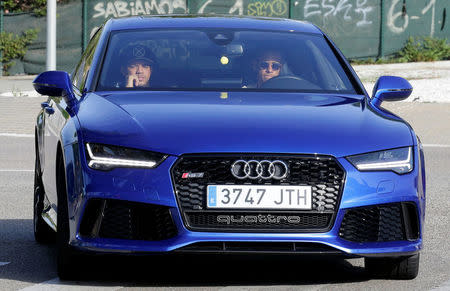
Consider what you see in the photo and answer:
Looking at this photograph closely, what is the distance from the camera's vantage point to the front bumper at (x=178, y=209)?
5.77 m

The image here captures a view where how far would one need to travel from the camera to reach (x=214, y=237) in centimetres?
581

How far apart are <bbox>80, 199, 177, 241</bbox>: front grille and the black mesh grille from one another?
87 centimetres

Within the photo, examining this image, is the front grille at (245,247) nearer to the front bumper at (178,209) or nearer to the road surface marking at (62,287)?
the front bumper at (178,209)

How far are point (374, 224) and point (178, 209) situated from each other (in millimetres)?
999

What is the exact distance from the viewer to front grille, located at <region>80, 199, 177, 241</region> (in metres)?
5.82

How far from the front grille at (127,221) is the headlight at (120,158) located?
0.58 feet

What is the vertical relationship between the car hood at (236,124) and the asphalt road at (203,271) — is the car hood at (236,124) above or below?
above

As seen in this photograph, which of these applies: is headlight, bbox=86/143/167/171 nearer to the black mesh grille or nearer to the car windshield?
the black mesh grille

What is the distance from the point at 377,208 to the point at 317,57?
70.6 inches

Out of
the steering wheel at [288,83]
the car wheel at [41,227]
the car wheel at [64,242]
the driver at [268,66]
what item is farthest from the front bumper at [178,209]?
the car wheel at [41,227]

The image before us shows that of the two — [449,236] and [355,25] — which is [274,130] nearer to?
[449,236]

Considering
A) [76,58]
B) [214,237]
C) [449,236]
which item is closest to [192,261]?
[214,237]

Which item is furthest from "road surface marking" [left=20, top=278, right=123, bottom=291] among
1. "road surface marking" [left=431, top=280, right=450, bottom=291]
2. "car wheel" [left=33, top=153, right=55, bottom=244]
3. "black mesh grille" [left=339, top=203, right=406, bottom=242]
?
"road surface marking" [left=431, top=280, right=450, bottom=291]

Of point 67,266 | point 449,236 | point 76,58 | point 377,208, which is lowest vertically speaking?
point 76,58
